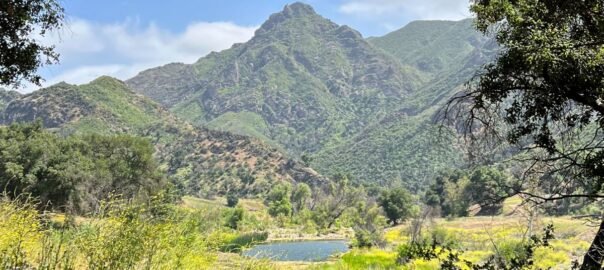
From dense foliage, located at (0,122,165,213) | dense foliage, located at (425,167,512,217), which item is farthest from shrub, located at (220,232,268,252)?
dense foliage, located at (425,167,512,217)

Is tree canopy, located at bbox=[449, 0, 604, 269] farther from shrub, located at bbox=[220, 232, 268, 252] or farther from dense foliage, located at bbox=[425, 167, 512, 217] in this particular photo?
dense foliage, located at bbox=[425, 167, 512, 217]

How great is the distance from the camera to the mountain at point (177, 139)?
140 meters

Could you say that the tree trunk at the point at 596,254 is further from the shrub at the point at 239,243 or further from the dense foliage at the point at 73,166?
the dense foliage at the point at 73,166

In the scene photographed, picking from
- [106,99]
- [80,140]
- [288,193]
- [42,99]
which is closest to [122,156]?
[80,140]

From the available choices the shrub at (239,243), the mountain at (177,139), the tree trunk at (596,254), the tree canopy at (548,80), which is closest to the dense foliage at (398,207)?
the shrub at (239,243)

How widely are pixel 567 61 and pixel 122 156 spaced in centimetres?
6893

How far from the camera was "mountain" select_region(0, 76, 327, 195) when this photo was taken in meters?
140

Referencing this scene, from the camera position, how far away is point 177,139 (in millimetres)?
162500

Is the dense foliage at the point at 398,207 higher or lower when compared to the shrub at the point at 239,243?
lower

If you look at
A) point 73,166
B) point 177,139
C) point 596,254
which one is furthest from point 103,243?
point 177,139

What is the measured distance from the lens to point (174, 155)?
5782 inches

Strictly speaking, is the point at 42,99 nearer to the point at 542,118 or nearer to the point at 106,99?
the point at 106,99

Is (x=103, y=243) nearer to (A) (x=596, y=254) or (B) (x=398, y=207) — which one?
(A) (x=596, y=254)

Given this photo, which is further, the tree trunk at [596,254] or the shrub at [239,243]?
the shrub at [239,243]
